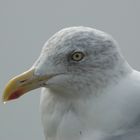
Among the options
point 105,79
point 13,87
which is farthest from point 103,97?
point 13,87

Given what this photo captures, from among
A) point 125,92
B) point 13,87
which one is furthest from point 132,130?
point 13,87

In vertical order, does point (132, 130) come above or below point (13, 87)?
below

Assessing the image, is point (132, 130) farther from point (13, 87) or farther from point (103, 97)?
point (13, 87)
